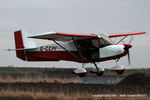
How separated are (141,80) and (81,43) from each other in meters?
6.72

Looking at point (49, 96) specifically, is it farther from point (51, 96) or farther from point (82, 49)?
point (82, 49)

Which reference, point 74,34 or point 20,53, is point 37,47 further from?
point 74,34

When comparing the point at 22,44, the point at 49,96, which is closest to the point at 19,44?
the point at 22,44

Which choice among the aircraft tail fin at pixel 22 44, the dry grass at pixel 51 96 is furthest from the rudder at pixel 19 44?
the dry grass at pixel 51 96

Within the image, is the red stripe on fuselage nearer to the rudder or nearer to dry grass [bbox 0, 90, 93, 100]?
the rudder

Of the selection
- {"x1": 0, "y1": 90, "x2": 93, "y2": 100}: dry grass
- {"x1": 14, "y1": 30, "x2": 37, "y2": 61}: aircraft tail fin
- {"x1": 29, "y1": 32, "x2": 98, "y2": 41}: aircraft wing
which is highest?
{"x1": 29, "y1": 32, "x2": 98, "y2": 41}: aircraft wing

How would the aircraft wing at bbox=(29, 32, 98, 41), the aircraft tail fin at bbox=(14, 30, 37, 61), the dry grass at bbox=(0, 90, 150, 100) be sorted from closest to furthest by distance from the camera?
the dry grass at bbox=(0, 90, 150, 100)
the aircraft wing at bbox=(29, 32, 98, 41)
the aircraft tail fin at bbox=(14, 30, 37, 61)

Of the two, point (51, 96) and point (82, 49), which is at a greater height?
point (82, 49)

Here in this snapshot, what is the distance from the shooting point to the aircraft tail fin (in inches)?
1312

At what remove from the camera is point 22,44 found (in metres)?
34.1

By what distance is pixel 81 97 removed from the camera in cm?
2147

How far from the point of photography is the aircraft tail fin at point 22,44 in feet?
109

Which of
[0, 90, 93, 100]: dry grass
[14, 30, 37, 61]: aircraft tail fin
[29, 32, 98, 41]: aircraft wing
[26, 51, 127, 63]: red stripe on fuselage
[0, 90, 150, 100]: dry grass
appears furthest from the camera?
[14, 30, 37, 61]: aircraft tail fin

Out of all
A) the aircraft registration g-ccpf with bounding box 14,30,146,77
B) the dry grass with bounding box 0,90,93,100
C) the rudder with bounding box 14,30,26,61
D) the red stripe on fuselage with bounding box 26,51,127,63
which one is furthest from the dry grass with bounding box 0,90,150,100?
the rudder with bounding box 14,30,26,61
